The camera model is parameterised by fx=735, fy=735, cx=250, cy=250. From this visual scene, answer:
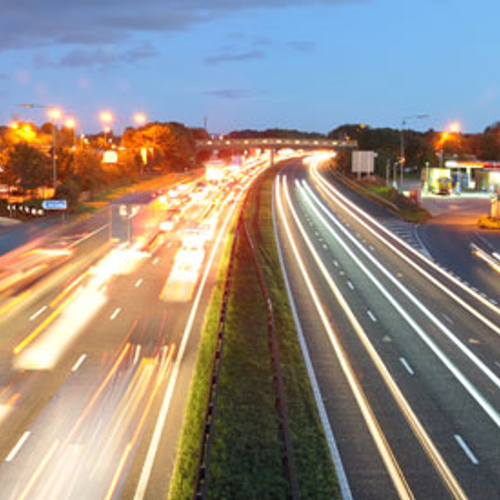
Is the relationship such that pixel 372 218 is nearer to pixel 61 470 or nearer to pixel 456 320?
pixel 456 320

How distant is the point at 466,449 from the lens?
19875 mm

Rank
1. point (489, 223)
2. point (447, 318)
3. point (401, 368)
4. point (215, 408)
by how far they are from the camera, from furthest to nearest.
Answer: point (489, 223)
point (447, 318)
point (401, 368)
point (215, 408)

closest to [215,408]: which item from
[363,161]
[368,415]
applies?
[368,415]

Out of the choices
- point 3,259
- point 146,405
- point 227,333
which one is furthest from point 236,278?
point 146,405

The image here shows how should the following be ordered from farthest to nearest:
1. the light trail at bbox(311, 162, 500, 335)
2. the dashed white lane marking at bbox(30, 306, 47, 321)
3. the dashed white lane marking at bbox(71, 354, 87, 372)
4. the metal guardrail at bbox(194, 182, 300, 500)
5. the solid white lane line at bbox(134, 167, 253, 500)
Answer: the light trail at bbox(311, 162, 500, 335)
the dashed white lane marking at bbox(30, 306, 47, 321)
the dashed white lane marking at bbox(71, 354, 87, 372)
the solid white lane line at bbox(134, 167, 253, 500)
the metal guardrail at bbox(194, 182, 300, 500)

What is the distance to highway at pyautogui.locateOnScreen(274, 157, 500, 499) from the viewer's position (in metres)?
18.6

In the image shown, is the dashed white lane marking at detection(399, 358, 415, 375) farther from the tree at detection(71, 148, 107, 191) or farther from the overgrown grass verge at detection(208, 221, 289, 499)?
the tree at detection(71, 148, 107, 191)

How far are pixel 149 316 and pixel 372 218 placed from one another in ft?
160

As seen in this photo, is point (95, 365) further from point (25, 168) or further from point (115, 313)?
point (25, 168)

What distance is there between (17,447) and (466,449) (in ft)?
39.1

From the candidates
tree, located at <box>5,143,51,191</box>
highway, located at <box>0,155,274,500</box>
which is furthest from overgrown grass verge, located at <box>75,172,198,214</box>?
highway, located at <box>0,155,274,500</box>

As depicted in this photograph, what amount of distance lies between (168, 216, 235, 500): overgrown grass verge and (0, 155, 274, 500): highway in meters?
0.29

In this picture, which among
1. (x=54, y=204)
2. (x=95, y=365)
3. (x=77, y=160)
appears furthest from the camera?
(x=77, y=160)

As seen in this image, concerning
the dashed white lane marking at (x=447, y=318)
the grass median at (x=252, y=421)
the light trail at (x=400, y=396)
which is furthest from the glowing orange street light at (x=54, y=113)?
the dashed white lane marking at (x=447, y=318)
